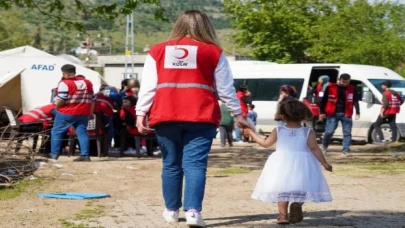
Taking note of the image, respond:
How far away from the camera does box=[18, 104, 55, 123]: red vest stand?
17281mm

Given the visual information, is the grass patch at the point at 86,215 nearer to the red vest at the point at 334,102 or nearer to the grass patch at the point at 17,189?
the grass patch at the point at 17,189

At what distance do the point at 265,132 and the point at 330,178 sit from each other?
1484cm

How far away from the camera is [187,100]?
26.0 feet

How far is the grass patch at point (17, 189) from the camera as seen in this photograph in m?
10.7

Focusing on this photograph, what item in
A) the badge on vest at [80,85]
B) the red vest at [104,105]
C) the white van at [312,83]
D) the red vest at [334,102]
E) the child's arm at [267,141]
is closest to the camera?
the child's arm at [267,141]

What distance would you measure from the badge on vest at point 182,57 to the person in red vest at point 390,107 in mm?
16466

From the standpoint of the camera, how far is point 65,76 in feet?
52.4

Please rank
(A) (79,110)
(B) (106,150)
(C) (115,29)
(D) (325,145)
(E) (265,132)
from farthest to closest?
(C) (115,29) < (E) (265,132) < (D) (325,145) < (B) (106,150) < (A) (79,110)

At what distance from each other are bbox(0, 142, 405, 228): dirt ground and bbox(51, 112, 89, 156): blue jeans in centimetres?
33

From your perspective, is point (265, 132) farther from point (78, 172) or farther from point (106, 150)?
point (78, 172)

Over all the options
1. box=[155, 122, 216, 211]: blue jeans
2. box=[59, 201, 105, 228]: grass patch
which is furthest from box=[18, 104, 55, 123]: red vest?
box=[155, 122, 216, 211]: blue jeans

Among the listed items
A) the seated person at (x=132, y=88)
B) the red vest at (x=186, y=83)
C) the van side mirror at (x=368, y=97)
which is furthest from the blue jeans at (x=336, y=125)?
the red vest at (x=186, y=83)

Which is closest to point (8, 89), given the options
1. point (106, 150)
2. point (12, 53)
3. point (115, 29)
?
point (12, 53)

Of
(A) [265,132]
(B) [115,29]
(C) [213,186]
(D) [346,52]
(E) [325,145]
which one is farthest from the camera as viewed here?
(B) [115,29]
